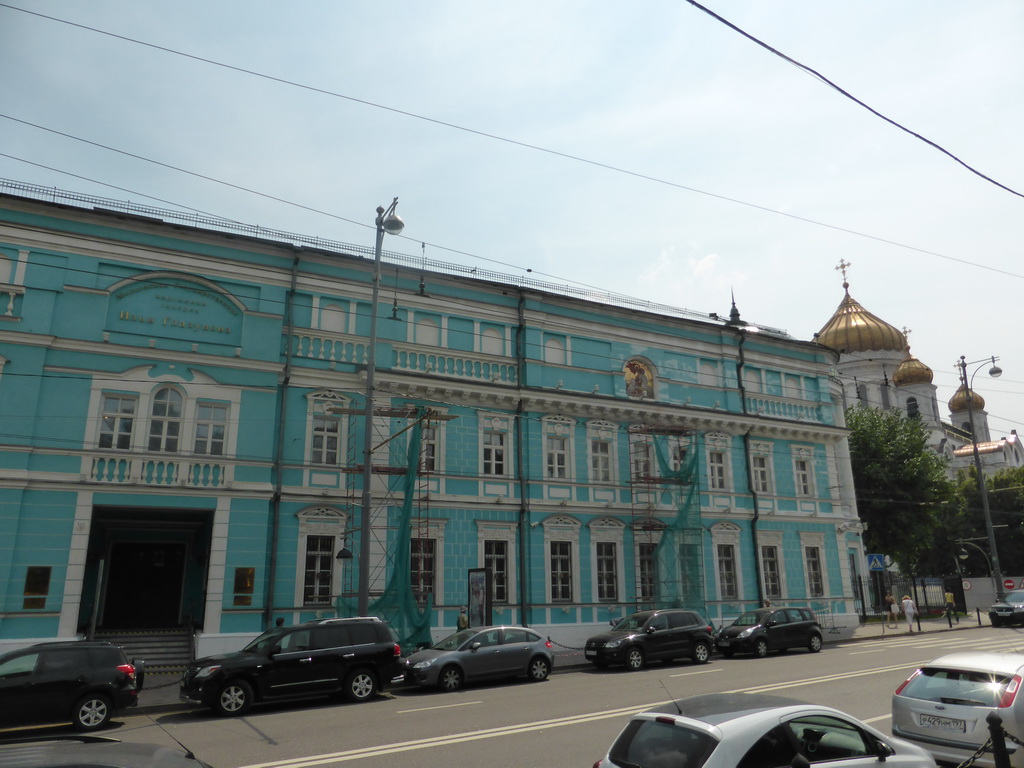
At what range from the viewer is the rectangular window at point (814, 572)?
31438 millimetres

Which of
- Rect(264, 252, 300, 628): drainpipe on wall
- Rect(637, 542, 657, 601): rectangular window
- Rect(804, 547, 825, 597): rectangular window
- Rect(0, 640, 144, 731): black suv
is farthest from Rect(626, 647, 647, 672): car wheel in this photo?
Rect(804, 547, 825, 597): rectangular window

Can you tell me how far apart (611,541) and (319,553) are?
1056cm

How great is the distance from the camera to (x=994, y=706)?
8.09 metres

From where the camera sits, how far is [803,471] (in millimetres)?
33062

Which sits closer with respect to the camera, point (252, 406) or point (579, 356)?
point (252, 406)

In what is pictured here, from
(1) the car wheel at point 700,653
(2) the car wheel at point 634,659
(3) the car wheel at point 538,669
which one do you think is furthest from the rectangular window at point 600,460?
(3) the car wheel at point 538,669

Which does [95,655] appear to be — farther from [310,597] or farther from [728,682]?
[728,682]

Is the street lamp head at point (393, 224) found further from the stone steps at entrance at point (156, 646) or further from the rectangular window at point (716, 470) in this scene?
the rectangular window at point (716, 470)

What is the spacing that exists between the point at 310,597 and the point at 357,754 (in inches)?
493

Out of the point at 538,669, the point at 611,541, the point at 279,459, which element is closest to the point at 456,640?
the point at 538,669

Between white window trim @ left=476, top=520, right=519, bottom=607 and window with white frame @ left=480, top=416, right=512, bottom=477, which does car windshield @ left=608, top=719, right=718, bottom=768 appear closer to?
white window trim @ left=476, top=520, right=519, bottom=607

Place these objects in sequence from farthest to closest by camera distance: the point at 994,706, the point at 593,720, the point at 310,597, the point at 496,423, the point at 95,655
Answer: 1. the point at 496,423
2. the point at 310,597
3. the point at 95,655
4. the point at 593,720
5. the point at 994,706

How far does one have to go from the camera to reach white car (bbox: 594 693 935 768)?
17.6 ft


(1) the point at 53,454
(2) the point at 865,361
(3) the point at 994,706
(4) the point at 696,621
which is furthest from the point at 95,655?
(2) the point at 865,361
